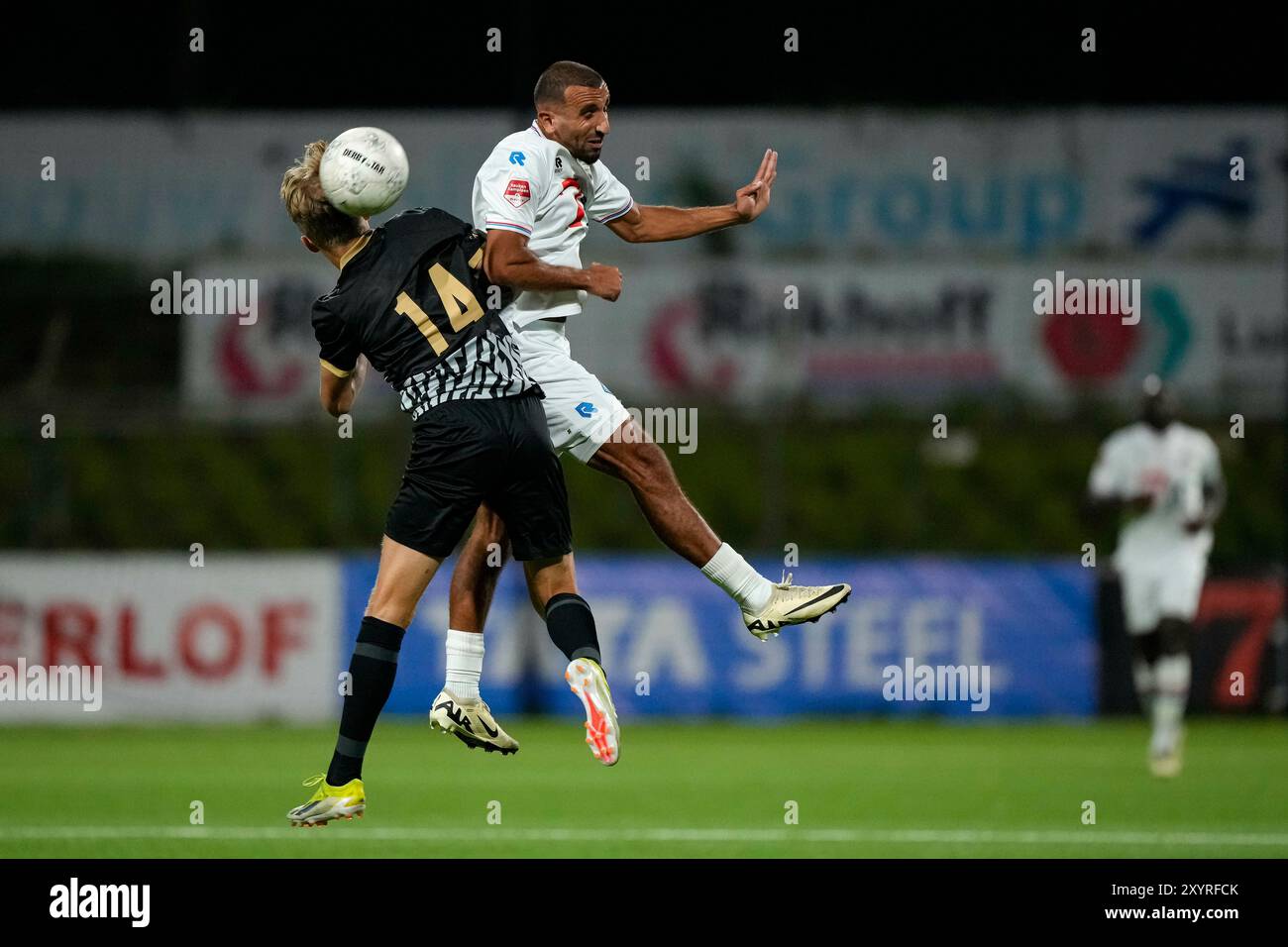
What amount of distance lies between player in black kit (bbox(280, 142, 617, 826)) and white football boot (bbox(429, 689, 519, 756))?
38cm

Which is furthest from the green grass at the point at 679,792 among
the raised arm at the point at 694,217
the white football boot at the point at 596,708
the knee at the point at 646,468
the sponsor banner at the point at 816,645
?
the raised arm at the point at 694,217

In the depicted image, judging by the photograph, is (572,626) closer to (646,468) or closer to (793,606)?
(646,468)

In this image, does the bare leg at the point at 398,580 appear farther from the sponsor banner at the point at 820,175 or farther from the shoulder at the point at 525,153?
the sponsor banner at the point at 820,175

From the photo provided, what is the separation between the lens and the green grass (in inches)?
403

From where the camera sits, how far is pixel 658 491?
870 centimetres

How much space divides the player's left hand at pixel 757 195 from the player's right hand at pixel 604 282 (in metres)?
0.85

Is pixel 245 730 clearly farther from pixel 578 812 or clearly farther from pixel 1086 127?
pixel 1086 127

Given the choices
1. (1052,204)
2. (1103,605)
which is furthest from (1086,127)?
(1103,605)

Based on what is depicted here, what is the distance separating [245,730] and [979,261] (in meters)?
11.7

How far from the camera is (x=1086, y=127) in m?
26.0

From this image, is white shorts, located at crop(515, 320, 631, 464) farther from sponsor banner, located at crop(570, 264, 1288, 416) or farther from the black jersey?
sponsor banner, located at crop(570, 264, 1288, 416)

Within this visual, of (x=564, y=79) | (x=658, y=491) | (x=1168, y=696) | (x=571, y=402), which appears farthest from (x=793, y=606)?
(x=1168, y=696)

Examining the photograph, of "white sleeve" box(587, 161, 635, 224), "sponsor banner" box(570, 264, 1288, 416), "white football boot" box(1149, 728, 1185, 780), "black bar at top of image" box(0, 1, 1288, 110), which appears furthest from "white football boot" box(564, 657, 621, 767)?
"black bar at top of image" box(0, 1, 1288, 110)

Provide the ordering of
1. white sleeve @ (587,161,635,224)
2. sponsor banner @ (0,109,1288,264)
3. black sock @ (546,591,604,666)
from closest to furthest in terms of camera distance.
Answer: black sock @ (546,591,604,666) → white sleeve @ (587,161,635,224) → sponsor banner @ (0,109,1288,264)
